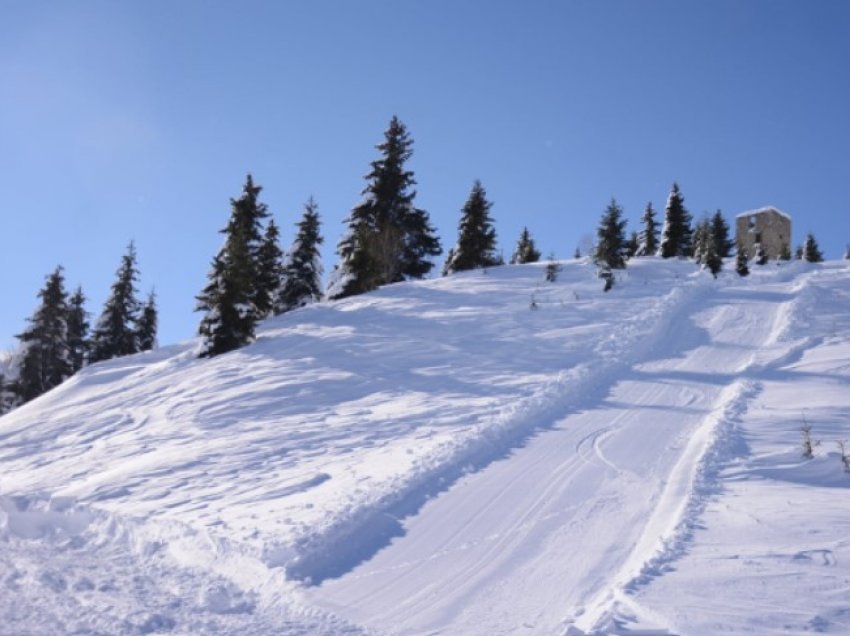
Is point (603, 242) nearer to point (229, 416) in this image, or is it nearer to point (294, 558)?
point (229, 416)

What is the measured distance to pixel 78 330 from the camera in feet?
123

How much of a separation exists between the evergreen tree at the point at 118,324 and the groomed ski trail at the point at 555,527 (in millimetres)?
31863

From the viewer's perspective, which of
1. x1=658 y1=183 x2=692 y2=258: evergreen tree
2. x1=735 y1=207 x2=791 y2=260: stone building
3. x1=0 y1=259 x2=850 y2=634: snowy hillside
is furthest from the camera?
x1=735 y1=207 x2=791 y2=260: stone building

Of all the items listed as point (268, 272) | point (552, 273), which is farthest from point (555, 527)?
point (268, 272)

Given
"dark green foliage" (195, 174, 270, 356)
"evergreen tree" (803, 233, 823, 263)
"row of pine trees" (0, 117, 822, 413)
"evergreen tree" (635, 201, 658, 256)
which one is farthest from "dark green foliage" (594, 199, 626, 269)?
"evergreen tree" (803, 233, 823, 263)

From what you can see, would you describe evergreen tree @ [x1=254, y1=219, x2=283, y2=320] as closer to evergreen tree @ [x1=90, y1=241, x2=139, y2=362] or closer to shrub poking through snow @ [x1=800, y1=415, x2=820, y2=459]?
evergreen tree @ [x1=90, y1=241, x2=139, y2=362]

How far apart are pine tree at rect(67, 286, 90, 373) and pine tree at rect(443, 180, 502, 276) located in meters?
24.0

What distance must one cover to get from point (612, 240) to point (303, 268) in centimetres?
1659

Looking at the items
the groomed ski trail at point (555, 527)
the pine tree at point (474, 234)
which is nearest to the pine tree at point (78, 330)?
the pine tree at point (474, 234)

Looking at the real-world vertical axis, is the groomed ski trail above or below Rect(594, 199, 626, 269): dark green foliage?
below

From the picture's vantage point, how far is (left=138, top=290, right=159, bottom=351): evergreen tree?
39.3 m

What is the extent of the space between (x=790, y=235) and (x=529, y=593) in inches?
2354

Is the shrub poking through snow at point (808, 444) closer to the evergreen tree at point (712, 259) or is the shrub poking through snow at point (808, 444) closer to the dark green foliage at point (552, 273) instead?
the dark green foliage at point (552, 273)

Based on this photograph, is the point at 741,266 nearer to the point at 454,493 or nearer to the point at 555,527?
the point at 454,493
